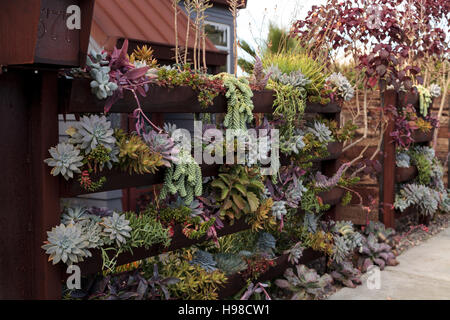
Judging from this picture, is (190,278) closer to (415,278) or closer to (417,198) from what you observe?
(415,278)

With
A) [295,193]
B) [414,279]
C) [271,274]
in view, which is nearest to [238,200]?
[295,193]

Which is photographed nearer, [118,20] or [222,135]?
[222,135]

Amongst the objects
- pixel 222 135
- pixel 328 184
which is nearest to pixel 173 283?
pixel 222 135

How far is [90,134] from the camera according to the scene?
3043 mm

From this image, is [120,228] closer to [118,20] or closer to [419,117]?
[118,20]

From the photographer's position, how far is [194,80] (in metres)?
3.74

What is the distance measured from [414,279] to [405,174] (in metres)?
2.21

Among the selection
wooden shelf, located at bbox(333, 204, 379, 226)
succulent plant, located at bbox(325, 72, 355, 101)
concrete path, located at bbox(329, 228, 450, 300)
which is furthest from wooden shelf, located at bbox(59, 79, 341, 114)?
wooden shelf, located at bbox(333, 204, 379, 226)

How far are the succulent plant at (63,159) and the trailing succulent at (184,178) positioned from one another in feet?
2.42

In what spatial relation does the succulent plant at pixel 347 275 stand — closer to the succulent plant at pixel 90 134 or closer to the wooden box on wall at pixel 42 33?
the succulent plant at pixel 90 134

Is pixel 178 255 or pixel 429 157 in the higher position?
pixel 429 157

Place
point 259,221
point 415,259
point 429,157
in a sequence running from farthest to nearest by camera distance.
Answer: point 429,157 → point 415,259 → point 259,221

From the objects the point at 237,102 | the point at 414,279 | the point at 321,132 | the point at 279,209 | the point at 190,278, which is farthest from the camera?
the point at 414,279

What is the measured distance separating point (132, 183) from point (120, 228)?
0.32 m
